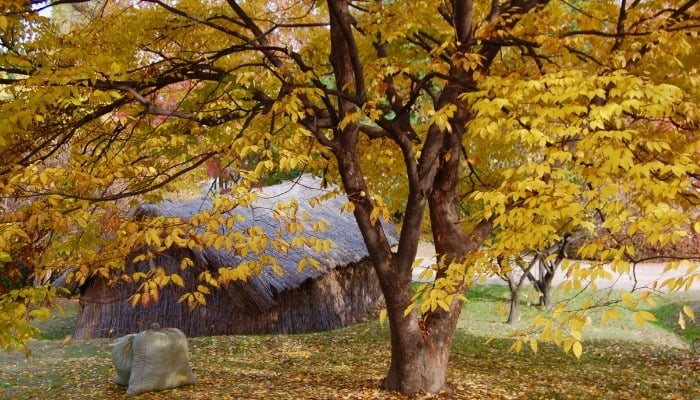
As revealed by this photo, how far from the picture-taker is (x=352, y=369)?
7.97 metres

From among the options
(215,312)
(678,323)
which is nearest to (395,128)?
(215,312)

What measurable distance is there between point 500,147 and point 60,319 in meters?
13.4

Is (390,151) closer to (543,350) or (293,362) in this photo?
(293,362)

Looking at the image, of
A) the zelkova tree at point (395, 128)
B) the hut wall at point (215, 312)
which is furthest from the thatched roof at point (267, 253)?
the zelkova tree at point (395, 128)

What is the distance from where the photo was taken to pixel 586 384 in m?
7.55

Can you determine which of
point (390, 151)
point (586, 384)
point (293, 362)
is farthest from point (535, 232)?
point (293, 362)

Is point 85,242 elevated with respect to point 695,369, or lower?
elevated

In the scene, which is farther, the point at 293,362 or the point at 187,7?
the point at 293,362

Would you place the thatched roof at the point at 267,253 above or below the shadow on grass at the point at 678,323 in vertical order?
above

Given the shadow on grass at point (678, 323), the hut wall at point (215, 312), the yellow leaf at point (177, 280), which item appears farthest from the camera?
the shadow on grass at point (678, 323)

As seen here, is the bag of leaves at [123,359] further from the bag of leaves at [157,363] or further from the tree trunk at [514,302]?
the tree trunk at [514,302]

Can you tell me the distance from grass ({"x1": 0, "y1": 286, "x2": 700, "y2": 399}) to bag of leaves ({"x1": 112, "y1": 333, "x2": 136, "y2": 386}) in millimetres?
157

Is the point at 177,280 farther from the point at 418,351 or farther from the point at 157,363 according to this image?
the point at 418,351

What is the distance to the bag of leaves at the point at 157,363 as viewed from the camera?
21.8 ft
